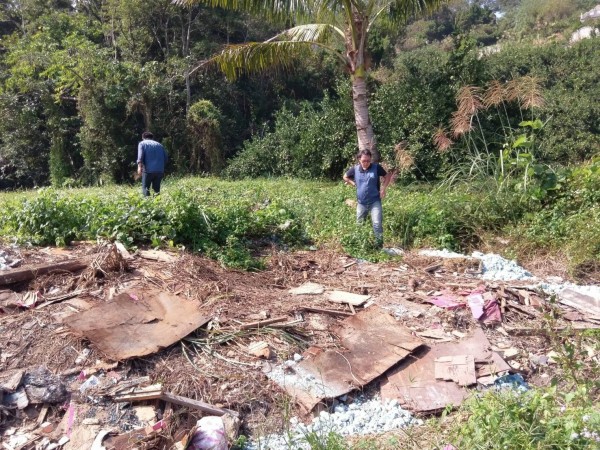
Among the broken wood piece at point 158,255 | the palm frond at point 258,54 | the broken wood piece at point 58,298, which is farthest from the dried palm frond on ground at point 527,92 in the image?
the broken wood piece at point 58,298

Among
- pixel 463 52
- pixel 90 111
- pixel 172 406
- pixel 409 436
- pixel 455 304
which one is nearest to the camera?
pixel 409 436

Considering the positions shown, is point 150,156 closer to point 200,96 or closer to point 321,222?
point 321,222

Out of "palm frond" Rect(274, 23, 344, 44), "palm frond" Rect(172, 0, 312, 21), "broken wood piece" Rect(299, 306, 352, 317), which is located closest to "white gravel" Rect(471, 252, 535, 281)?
"broken wood piece" Rect(299, 306, 352, 317)

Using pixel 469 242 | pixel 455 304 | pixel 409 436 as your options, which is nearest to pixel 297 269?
pixel 455 304

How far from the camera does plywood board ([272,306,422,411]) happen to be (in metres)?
3.84

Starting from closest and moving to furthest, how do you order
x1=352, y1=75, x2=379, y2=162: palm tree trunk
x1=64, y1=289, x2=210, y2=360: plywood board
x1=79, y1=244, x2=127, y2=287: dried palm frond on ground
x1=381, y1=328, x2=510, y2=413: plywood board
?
x1=381, y1=328, x2=510, y2=413: plywood board, x1=64, y1=289, x2=210, y2=360: plywood board, x1=79, y1=244, x2=127, y2=287: dried palm frond on ground, x1=352, y1=75, x2=379, y2=162: palm tree trunk

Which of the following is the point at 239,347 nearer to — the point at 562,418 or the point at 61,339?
the point at 61,339

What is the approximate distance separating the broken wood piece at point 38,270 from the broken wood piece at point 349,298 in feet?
8.52

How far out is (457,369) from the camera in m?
3.96

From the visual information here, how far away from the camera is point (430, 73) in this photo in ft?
42.6

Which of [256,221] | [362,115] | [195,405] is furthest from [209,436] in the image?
[362,115]

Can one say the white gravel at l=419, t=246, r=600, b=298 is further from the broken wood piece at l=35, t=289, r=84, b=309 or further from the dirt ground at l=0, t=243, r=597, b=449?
the broken wood piece at l=35, t=289, r=84, b=309

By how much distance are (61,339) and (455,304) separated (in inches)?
138

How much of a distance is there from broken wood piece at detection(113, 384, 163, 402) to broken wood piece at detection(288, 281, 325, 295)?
6.92ft
